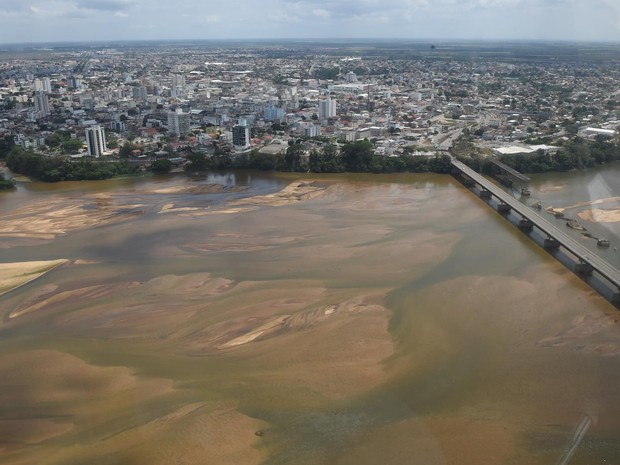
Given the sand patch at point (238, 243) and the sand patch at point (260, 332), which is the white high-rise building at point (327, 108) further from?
the sand patch at point (260, 332)

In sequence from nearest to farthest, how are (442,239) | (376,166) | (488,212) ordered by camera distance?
1. (442,239)
2. (488,212)
3. (376,166)

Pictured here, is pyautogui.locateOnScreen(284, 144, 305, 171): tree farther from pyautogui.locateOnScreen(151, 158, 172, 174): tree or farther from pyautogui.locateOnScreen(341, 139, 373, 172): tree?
pyautogui.locateOnScreen(151, 158, 172, 174): tree

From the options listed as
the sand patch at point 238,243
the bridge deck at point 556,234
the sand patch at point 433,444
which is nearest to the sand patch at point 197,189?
the sand patch at point 238,243

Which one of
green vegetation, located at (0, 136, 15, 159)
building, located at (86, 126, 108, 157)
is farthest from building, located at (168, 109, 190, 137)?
green vegetation, located at (0, 136, 15, 159)

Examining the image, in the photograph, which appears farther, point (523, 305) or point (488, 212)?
point (488, 212)

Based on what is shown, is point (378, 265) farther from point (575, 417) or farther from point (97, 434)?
point (97, 434)

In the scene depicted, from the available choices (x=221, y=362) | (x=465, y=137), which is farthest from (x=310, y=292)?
(x=465, y=137)

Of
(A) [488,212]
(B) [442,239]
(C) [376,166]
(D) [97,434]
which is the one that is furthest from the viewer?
(C) [376,166]
